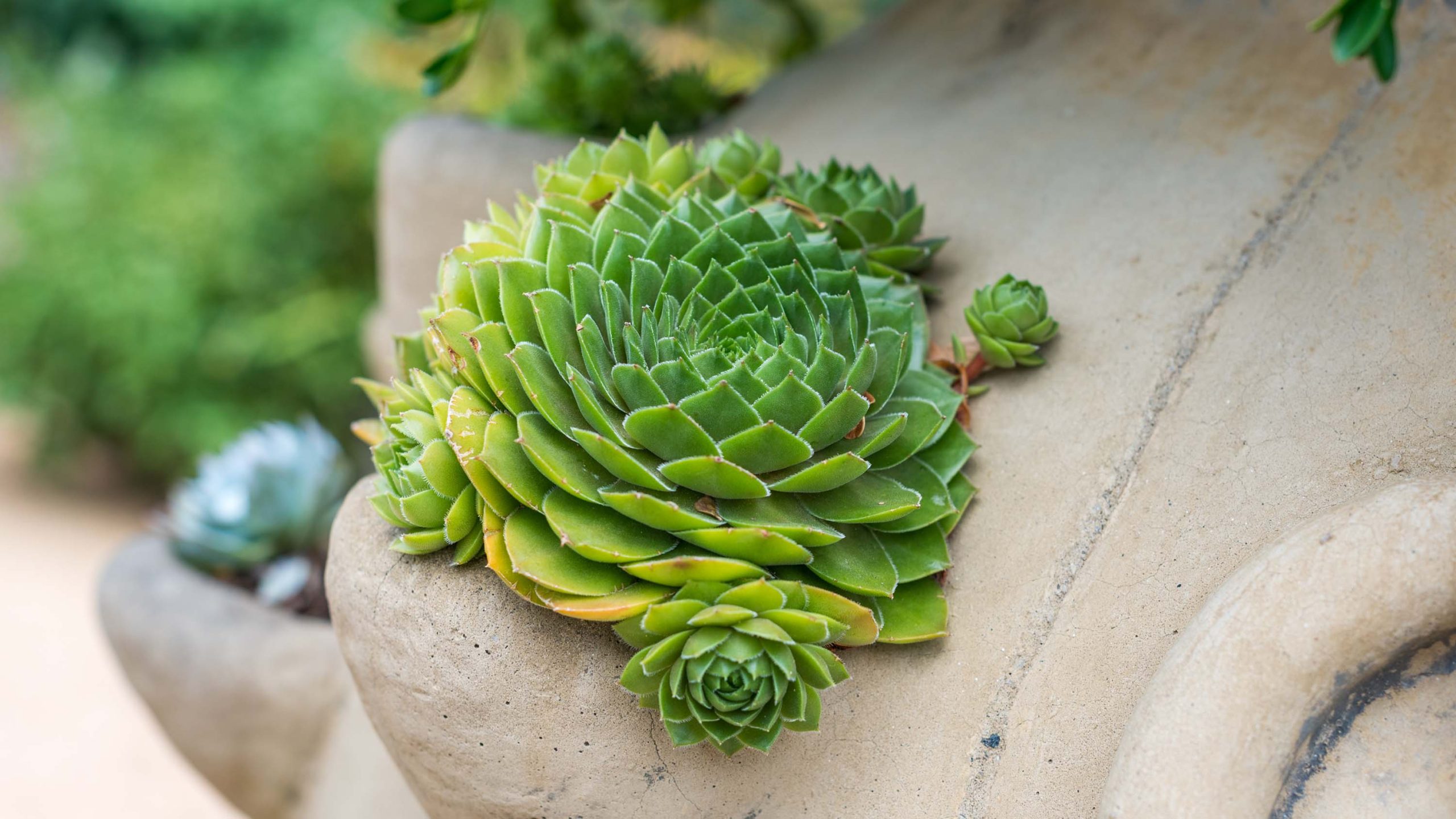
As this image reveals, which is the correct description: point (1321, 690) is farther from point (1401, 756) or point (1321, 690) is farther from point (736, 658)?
point (736, 658)

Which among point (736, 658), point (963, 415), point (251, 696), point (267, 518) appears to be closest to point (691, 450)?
point (736, 658)

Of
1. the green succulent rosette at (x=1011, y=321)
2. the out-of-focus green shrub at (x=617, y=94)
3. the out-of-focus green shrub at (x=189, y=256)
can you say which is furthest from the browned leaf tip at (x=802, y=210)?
the out-of-focus green shrub at (x=189, y=256)

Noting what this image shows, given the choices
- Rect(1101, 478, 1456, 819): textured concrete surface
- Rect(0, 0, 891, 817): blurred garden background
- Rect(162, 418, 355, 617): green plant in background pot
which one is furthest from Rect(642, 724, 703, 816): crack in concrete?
Rect(0, 0, 891, 817): blurred garden background

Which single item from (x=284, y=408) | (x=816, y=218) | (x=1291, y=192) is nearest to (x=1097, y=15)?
(x=1291, y=192)

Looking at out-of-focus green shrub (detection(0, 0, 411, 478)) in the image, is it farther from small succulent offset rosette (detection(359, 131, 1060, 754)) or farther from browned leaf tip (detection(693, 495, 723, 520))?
browned leaf tip (detection(693, 495, 723, 520))

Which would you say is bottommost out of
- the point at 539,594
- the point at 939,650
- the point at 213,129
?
the point at 213,129

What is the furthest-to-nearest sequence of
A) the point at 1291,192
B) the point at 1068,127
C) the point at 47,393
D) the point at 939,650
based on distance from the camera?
the point at 47,393 → the point at 1068,127 → the point at 1291,192 → the point at 939,650

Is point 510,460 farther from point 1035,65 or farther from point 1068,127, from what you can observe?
point 1035,65
